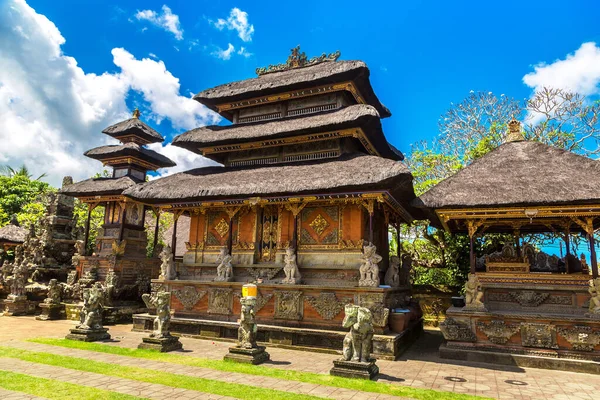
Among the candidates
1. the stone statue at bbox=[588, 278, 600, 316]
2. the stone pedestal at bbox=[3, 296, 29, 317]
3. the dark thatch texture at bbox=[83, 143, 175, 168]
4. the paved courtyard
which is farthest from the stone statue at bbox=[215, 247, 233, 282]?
the stone pedestal at bbox=[3, 296, 29, 317]

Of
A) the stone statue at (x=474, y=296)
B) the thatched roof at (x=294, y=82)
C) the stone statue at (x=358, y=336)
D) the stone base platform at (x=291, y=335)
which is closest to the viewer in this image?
the stone statue at (x=358, y=336)

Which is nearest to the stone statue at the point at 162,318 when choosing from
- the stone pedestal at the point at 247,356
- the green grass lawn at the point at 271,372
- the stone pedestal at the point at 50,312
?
the green grass lawn at the point at 271,372

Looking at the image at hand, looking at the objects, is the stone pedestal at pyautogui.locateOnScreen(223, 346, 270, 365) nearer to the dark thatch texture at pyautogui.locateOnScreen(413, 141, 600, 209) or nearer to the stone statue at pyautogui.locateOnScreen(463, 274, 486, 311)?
the stone statue at pyautogui.locateOnScreen(463, 274, 486, 311)

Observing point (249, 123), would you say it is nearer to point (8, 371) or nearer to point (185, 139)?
point (185, 139)

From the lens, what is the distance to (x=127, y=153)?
76.8ft

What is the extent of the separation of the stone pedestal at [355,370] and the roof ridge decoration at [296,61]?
15.2 m

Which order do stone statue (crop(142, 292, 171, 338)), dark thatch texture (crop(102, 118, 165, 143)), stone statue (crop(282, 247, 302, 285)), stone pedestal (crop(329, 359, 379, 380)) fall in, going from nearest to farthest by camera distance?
stone pedestal (crop(329, 359, 379, 380)), stone statue (crop(142, 292, 171, 338)), stone statue (crop(282, 247, 302, 285)), dark thatch texture (crop(102, 118, 165, 143))

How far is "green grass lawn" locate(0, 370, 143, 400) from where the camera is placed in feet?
24.1

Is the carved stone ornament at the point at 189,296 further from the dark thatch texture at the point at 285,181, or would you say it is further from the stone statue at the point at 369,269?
the stone statue at the point at 369,269

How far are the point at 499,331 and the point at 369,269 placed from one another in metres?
4.25

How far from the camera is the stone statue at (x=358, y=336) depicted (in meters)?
9.49

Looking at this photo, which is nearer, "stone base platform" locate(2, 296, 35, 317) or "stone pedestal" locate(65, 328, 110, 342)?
"stone pedestal" locate(65, 328, 110, 342)

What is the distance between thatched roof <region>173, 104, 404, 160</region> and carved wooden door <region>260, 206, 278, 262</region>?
3.36 meters

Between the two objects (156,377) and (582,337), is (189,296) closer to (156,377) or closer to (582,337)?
(156,377)
